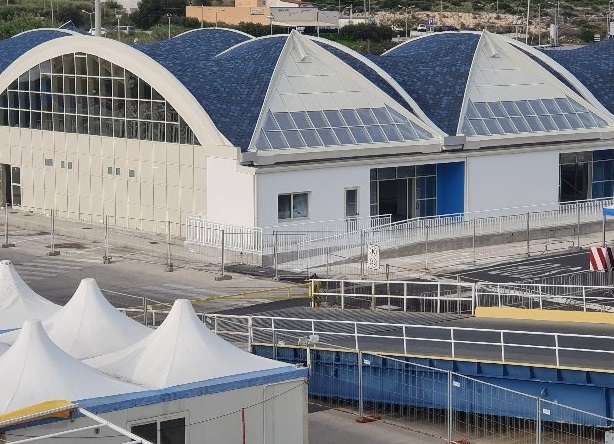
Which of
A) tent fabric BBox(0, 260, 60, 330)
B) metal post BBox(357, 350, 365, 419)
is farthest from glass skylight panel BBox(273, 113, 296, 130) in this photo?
metal post BBox(357, 350, 365, 419)

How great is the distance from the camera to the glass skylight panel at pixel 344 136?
163 ft

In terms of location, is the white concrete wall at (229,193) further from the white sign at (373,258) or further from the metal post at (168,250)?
the white sign at (373,258)

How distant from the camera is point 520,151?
52875mm

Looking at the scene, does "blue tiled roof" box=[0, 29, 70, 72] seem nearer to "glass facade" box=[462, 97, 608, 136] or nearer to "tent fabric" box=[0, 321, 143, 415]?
"glass facade" box=[462, 97, 608, 136]

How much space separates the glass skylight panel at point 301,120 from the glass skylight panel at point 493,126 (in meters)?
7.01

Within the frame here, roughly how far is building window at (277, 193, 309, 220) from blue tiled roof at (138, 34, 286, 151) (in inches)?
79.6

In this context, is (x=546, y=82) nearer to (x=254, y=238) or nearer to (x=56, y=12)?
(x=254, y=238)

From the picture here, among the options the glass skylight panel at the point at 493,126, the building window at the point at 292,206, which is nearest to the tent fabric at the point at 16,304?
the building window at the point at 292,206

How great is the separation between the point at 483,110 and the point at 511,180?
2871 millimetres

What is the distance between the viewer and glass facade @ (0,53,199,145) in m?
50.9

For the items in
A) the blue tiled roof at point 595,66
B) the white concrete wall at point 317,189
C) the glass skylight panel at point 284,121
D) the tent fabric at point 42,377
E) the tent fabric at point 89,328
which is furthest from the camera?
the blue tiled roof at point 595,66

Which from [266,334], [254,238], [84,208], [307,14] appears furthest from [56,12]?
[266,334]

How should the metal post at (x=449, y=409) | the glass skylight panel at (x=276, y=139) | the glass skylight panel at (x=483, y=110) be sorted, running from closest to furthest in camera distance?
the metal post at (x=449, y=409)
the glass skylight panel at (x=276, y=139)
the glass skylight panel at (x=483, y=110)

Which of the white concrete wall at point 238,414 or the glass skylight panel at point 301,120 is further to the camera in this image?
the glass skylight panel at point 301,120
